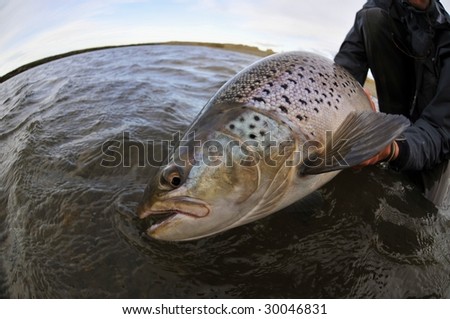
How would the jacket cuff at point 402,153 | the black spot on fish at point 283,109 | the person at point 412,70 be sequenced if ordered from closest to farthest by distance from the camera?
the black spot on fish at point 283,109, the jacket cuff at point 402,153, the person at point 412,70

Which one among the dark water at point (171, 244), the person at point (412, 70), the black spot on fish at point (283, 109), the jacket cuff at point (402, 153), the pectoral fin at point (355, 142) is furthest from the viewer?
the person at point (412, 70)

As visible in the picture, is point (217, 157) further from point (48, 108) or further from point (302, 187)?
point (48, 108)

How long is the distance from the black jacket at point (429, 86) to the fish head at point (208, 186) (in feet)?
4.29

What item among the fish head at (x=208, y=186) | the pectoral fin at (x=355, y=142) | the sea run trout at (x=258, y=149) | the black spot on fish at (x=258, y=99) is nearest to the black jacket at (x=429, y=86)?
the pectoral fin at (x=355, y=142)

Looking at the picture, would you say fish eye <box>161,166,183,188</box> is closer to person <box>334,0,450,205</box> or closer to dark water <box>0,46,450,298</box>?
dark water <box>0,46,450,298</box>

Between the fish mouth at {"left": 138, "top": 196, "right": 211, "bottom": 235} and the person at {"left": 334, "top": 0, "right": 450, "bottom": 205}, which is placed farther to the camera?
the person at {"left": 334, "top": 0, "right": 450, "bottom": 205}

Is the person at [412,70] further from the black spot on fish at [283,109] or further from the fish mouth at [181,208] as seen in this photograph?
the fish mouth at [181,208]

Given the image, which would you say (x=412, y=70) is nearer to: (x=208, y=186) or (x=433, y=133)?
(x=433, y=133)

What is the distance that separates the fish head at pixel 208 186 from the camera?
6.28 ft

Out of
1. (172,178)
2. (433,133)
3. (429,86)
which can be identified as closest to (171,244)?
(172,178)

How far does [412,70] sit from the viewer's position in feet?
11.8

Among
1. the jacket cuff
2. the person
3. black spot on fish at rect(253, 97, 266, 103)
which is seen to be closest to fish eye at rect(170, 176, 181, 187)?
black spot on fish at rect(253, 97, 266, 103)

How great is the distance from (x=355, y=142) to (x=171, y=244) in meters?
1.25

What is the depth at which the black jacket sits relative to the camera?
2.79 meters
